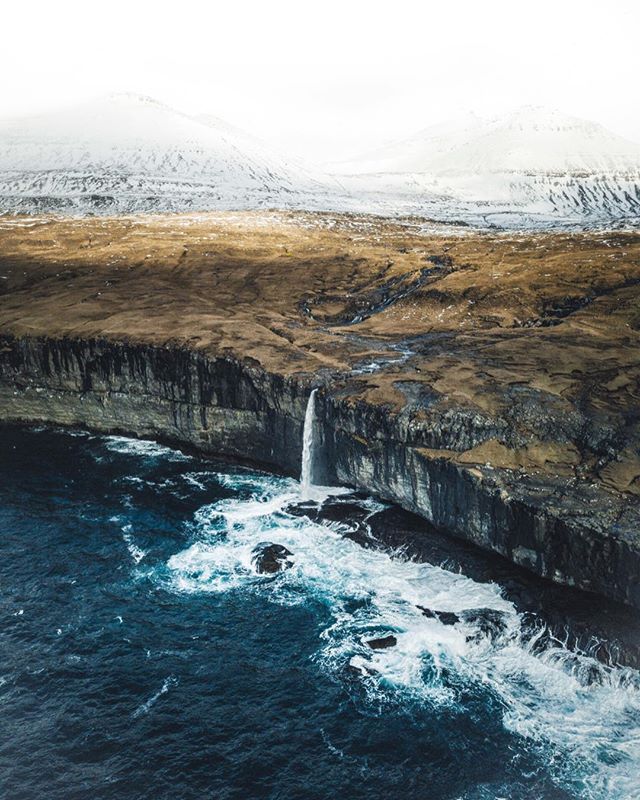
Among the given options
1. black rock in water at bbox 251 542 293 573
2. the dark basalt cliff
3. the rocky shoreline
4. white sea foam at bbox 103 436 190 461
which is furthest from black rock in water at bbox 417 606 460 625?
white sea foam at bbox 103 436 190 461

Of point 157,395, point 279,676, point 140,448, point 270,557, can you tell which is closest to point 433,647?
point 279,676

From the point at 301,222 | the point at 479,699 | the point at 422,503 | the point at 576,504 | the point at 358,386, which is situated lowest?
the point at 479,699

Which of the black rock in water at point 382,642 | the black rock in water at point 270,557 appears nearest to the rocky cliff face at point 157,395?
the black rock in water at point 270,557

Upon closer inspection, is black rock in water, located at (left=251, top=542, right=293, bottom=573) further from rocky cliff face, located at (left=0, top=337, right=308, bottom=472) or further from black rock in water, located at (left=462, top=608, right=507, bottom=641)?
black rock in water, located at (left=462, top=608, right=507, bottom=641)

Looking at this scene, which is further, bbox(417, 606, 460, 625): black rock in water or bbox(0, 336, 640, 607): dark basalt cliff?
bbox(417, 606, 460, 625): black rock in water

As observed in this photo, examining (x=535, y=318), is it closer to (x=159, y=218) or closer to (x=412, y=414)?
(x=412, y=414)

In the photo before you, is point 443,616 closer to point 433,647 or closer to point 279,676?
point 433,647

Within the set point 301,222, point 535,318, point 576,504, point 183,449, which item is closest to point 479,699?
point 576,504
